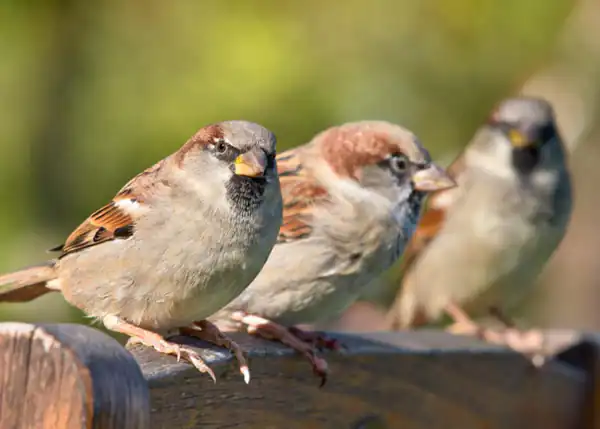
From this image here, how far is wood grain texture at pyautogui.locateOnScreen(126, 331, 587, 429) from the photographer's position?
5.02 ft

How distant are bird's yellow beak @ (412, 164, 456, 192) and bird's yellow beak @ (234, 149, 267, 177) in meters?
0.66

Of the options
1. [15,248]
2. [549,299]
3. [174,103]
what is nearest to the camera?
[15,248]

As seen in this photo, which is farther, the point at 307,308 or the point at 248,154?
the point at 307,308

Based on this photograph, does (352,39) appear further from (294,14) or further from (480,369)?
(480,369)

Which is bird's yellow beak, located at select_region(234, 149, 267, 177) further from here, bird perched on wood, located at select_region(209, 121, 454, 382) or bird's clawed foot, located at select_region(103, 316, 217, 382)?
bird perched on wood, located at select_region(209, 121, 454, 382)

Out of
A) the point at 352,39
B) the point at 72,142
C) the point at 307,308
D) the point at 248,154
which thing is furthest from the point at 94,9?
the point at 248,154

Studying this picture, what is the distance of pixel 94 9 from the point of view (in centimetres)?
491

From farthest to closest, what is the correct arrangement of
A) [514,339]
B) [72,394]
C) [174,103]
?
[174,103]
[514,339]
[72,394]

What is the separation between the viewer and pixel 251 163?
183 centimetres

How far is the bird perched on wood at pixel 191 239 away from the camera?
1.82 meters

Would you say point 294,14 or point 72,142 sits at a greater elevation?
point 294,14

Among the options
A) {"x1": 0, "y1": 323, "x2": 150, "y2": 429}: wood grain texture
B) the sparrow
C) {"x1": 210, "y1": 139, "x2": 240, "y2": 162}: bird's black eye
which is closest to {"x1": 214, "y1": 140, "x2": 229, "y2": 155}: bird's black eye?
{"x1": 210, "y1": 139, "x2": 240, "y2": 162}: bird's black eye

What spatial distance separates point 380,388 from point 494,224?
1587 mm

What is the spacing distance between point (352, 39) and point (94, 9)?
3.75 feet
